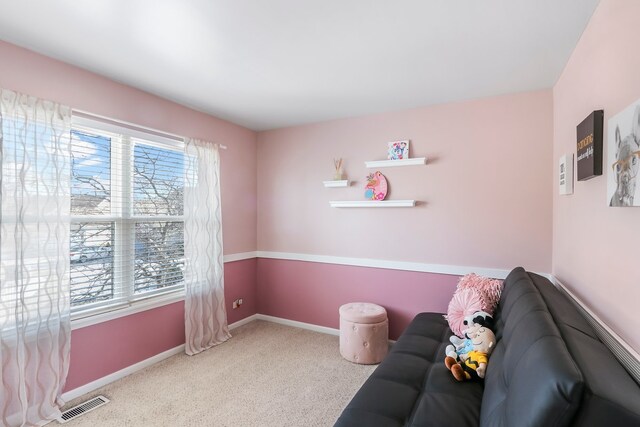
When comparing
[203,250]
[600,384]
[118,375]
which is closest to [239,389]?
[118,375]

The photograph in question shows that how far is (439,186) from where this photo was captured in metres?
3.02

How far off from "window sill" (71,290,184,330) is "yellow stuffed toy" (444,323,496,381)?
7.98 feet

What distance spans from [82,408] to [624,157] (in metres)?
3.36

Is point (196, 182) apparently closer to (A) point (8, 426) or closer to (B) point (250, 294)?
(B) point (250, 294)

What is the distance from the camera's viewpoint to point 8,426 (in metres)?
1.95

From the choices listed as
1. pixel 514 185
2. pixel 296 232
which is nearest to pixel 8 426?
pixel 296 232

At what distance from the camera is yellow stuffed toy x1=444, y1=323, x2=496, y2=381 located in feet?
5.71

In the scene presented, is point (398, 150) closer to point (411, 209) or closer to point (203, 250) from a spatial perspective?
point (411, 209)

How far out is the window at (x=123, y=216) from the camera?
2.36 metres

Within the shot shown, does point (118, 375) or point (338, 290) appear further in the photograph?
point (338, 290)

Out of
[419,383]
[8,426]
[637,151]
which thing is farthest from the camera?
[8,426]

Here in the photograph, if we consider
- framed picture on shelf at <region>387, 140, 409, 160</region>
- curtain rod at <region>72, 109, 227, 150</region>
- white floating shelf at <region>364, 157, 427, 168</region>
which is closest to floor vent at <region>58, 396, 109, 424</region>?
curtain rod at <region>72, 109, 227, 150</region>

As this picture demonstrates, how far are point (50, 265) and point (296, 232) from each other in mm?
2304


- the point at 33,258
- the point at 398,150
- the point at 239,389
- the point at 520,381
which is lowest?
the point at 239,389
